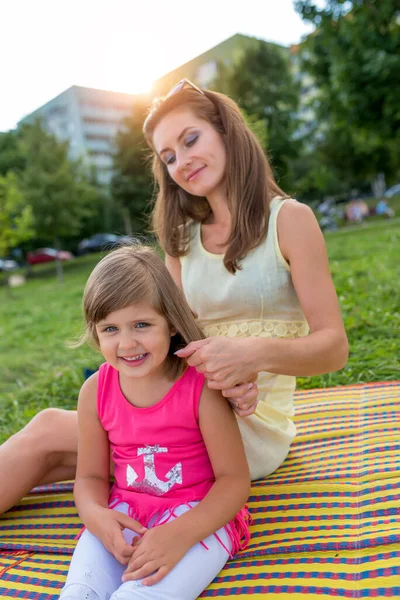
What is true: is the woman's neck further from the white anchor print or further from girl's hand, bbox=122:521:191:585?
girl's hand, bbox=122:521:191:585

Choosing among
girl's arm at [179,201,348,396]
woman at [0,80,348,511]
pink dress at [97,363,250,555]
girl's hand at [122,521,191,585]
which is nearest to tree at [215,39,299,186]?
woman at [0,80,348,511]

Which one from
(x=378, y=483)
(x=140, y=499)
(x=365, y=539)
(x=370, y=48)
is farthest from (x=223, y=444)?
(x=370, y=48)

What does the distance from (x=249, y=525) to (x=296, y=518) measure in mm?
176

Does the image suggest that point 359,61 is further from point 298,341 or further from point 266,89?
point 266,89

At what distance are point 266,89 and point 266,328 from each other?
22298 millimetres

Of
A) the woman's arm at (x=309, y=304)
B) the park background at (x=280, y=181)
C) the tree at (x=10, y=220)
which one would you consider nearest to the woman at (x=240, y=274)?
the woman's arm at (x=309, y=304)

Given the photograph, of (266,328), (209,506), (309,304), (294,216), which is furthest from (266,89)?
(209,506)

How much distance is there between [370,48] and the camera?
10406mm

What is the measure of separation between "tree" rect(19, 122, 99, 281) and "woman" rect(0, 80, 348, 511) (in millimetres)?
19804

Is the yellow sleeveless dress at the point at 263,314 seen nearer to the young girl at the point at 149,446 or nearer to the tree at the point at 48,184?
the young girl at the point at 149,446

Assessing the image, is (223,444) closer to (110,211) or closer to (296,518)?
(296,518)

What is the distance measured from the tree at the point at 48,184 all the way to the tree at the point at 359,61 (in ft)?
37.9

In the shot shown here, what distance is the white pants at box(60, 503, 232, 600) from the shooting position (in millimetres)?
1605

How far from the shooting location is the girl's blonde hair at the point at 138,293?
1877 mm
